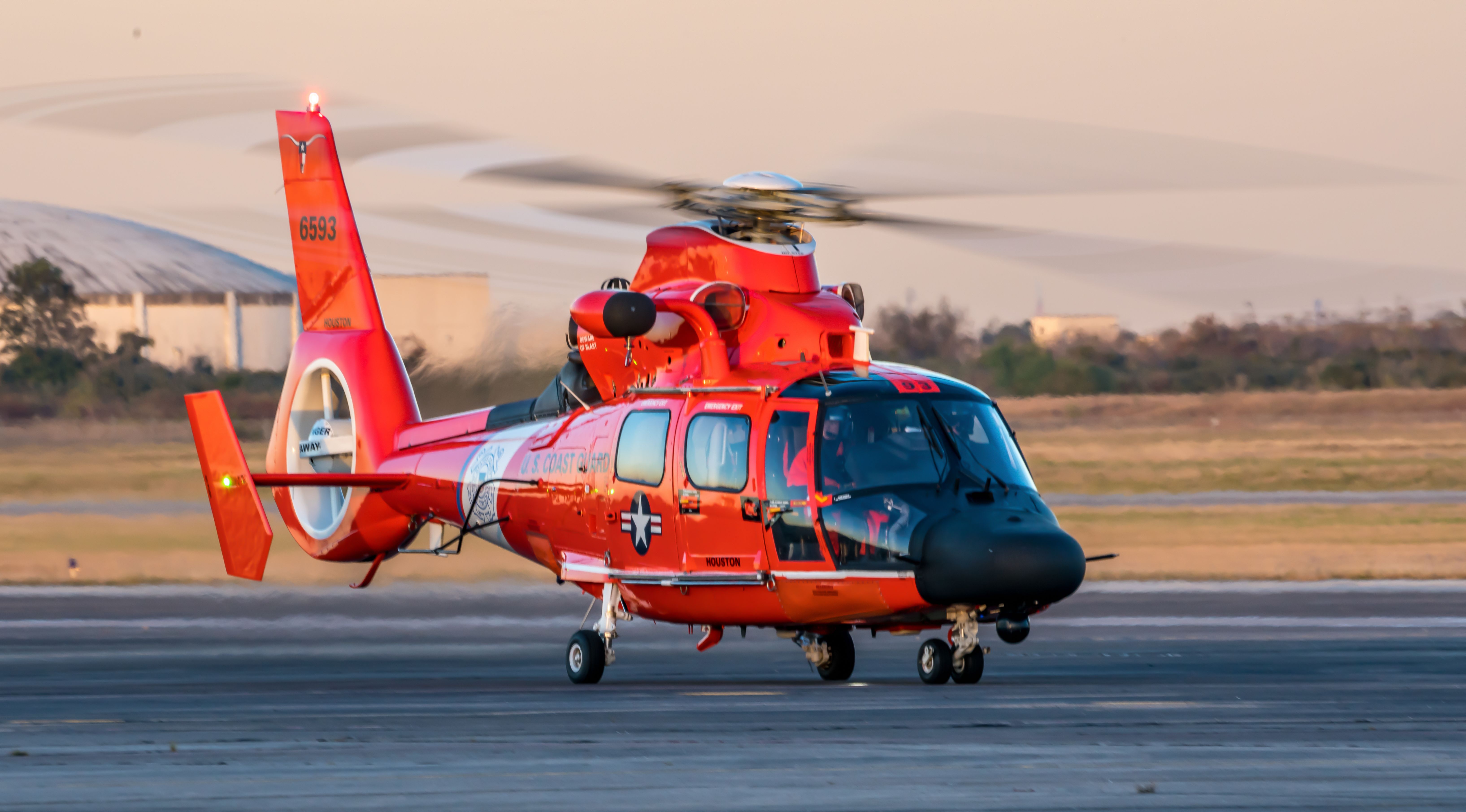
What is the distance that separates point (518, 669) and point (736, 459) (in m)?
3.74

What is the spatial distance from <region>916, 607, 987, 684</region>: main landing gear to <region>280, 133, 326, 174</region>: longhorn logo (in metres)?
9.91

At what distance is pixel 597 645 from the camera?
16297mm

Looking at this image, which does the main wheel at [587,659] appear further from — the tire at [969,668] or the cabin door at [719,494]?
the tire at [969,668]

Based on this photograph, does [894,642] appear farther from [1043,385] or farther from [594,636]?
[1043,385]

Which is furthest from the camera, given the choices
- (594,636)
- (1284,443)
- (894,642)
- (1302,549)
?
(1284,443)

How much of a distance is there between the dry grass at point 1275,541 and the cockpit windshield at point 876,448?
48.5 feet

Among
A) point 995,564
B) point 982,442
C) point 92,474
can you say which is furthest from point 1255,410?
point 995,564

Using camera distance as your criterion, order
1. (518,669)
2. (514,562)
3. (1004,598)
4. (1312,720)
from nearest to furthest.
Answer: (1312,720)
(1004,598)
(518,669)
(514,562)

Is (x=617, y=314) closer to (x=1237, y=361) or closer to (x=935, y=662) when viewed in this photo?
(x=935, y=662)

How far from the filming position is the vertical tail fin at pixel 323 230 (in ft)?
68.4

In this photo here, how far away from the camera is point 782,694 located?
14781 mm

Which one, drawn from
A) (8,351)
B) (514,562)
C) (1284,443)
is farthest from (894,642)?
(1284,443)

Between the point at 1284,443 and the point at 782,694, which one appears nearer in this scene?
the point at 782,694

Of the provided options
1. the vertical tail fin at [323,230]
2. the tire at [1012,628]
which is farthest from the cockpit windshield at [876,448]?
the vertical tail fin at [323,230]
